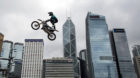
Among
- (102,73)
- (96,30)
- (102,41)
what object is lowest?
(102,73)

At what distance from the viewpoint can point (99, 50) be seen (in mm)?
173250

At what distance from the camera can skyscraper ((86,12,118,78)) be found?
163m

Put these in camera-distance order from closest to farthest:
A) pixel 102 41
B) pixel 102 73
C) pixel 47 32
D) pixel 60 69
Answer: pixel 47 32
pixel 102 73
pixel 102 41
pixel 60 69

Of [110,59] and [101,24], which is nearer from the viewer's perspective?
[110,59]

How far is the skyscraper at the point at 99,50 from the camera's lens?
16275 centimetres

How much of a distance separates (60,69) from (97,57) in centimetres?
5514

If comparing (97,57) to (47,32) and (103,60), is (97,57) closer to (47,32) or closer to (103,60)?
(103,60)

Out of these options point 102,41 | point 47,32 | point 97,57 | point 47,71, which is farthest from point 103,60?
point 47,32

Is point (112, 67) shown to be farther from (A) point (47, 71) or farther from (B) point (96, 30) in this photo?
(A) point (47, 71)

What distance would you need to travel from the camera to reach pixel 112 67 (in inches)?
6481

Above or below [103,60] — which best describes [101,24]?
above

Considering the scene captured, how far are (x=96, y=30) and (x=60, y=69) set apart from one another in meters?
68.5

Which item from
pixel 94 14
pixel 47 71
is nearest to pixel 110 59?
pixel 94 14

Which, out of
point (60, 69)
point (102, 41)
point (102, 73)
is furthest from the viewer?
point (60, 69)
